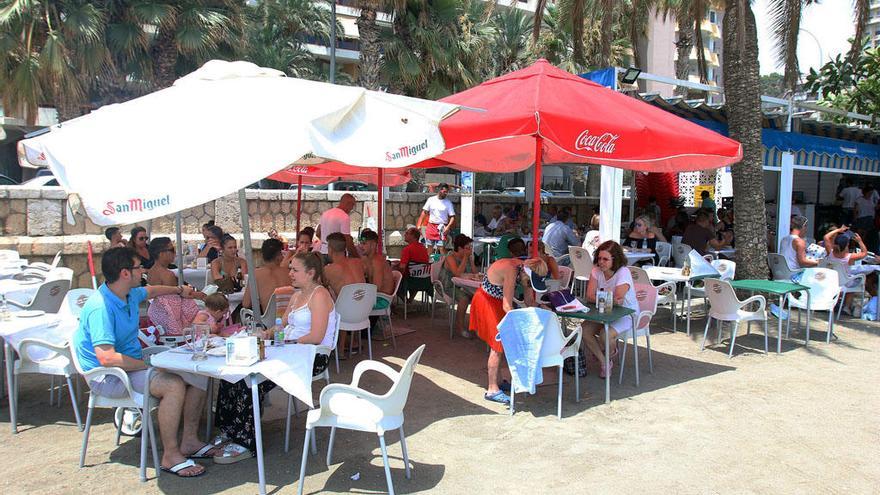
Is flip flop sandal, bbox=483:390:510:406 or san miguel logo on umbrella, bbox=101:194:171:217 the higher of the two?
san miguel logo on umbrella, bbox=101:194:171:217

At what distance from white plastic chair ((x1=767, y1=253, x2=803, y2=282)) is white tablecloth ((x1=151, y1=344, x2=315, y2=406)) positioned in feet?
24.2

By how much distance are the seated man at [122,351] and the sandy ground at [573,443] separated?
0.21 m

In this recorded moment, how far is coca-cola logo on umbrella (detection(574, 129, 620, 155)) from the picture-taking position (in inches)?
196

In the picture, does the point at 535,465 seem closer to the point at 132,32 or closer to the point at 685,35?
the point at 132,32

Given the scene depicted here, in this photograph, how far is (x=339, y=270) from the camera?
247 inches

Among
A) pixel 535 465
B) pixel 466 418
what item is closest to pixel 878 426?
pixel 535 465

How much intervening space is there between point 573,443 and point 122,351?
10.0 ft

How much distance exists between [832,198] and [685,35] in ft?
26.3

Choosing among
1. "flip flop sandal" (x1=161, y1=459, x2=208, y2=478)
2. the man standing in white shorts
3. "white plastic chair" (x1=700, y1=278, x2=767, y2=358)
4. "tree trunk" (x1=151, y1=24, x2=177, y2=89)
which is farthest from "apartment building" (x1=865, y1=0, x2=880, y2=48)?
"tree trunk" (x1=151, y1=24, x2=177, y2=89)

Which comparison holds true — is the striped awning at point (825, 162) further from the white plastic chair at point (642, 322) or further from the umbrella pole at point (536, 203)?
the umbrella pole at point (536, 203)

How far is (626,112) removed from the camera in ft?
18.3

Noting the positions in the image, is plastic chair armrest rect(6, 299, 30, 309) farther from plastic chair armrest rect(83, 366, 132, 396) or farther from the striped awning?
the striped awning

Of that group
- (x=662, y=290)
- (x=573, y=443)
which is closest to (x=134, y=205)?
(x=573, y=443)

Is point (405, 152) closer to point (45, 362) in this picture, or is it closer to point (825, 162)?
point (45, 362)
